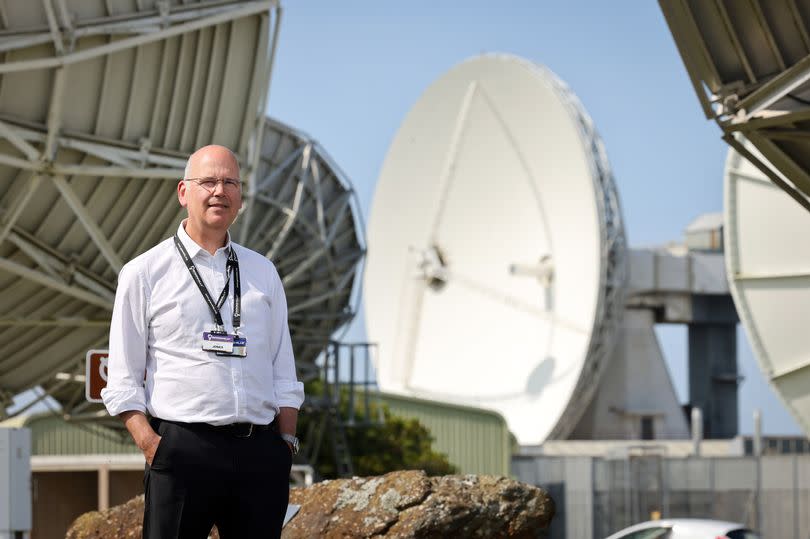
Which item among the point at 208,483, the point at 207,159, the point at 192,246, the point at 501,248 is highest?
the point at 501,248

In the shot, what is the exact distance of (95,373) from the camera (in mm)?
9977

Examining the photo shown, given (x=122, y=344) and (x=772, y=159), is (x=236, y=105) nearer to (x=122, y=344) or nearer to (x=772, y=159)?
(x=772, y=159)

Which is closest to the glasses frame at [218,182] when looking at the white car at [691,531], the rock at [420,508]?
the rock at [420,508]

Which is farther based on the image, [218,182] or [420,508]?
[420,508]

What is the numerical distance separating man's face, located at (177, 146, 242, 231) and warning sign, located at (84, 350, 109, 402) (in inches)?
174

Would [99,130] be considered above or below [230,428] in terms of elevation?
above

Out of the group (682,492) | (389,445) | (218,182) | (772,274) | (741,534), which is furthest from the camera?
(389,445)

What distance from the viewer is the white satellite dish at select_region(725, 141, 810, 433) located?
2477 cm

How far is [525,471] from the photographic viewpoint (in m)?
41.1

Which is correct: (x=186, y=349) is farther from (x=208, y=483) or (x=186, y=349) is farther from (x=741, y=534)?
(x=741, y=534)

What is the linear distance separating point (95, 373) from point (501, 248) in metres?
41.5

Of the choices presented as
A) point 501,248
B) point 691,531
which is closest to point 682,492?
point 501,248

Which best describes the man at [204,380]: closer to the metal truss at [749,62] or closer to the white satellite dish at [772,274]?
the metal truss at [749,62]

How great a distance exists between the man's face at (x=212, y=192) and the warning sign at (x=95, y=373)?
4.42m
